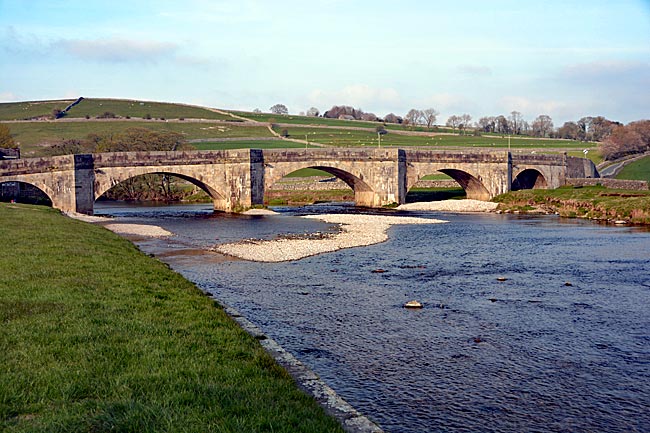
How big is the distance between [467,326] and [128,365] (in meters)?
10.1

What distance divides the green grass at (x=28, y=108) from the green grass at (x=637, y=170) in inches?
5524

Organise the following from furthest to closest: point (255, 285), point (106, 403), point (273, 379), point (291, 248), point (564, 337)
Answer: point (291, 248), point (255, 285), point (564, 337), point (273, 379), point (106, 403)

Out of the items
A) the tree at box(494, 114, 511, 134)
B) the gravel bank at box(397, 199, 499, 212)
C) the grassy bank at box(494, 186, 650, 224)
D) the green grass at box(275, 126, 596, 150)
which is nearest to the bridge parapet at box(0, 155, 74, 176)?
the gravel bank at box(397, 199, 499, 212)

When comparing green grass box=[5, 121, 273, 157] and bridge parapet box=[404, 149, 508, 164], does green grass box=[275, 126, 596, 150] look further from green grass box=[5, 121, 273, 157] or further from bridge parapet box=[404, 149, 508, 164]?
bridge parapet box=[404, 149, 508, 164]

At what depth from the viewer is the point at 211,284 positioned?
23.3m

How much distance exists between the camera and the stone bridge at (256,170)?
59969 mm

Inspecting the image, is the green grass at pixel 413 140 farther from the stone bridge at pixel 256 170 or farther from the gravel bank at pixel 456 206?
the gravel bank at pixel 456 206

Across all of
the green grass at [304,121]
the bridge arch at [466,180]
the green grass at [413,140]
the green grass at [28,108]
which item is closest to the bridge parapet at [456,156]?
the bridge arch at [466,180]

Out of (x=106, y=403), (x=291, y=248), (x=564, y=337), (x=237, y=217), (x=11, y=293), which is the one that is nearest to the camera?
(x=106, y=403)

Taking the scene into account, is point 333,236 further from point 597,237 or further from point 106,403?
point 106,403

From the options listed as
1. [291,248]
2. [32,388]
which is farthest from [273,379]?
[291,248]

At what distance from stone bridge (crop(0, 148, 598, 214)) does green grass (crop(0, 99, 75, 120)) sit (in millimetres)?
115647

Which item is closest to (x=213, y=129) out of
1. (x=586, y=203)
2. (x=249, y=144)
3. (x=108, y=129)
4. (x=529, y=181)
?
(x=108, y=129)

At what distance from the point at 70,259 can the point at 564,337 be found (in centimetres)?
1529
